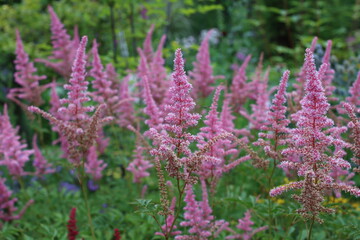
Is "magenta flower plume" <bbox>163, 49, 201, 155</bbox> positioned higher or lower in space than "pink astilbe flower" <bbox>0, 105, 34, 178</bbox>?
higher

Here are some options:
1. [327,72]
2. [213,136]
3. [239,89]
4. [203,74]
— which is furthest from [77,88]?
[239,89]

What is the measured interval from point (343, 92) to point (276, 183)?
2.10 m

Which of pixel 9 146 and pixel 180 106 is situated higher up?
pixel 180 106

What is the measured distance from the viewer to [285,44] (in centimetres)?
1524

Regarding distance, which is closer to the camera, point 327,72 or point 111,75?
point 327,72

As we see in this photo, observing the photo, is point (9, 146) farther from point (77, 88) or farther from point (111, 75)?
point (77, 88)

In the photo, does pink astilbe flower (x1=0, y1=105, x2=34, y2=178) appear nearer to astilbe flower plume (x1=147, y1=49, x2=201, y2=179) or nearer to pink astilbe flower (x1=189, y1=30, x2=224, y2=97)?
pink astilbe flower (x1=189, y1=30, x2=224, y2=97)

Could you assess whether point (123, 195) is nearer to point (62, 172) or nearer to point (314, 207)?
point (62, 172)

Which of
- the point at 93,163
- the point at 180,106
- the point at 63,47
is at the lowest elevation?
the point at 93,163

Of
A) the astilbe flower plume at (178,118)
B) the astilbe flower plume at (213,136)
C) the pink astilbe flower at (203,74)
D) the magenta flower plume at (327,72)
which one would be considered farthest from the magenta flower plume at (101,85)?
the magenta flower plume at (327,72)

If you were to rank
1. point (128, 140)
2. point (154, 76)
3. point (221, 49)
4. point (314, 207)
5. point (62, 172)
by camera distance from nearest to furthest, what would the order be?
point (314, 207) → point (154, 76) → point (128, 140) → point (62, 172) → point (221, 49)

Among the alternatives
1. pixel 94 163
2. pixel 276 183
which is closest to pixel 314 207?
pixel 276 183

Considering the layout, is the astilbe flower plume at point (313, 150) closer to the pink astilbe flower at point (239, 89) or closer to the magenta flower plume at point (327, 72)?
the magenta flower plume at point (327, 72)

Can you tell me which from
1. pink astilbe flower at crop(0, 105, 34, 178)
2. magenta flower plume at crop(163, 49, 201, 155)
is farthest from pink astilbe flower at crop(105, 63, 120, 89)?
magenta flower plume at crop(163, 49, 201, 155)
